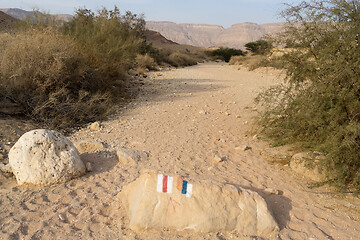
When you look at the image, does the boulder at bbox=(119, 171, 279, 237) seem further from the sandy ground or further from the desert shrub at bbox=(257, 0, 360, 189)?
the desert shrub at bbox=(257, 0, 360, 189)

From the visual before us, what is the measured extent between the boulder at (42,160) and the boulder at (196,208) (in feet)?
3.94

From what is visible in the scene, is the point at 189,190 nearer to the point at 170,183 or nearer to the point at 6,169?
the point at 170,183

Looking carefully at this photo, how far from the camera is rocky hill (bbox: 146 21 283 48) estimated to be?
4897 inches

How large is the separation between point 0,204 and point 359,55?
4713mm

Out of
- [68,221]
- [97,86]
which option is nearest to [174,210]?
[68,221]

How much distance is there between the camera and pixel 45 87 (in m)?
6.45

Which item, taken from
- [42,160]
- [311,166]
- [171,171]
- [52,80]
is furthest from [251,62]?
[42,160]

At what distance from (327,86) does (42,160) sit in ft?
13.1

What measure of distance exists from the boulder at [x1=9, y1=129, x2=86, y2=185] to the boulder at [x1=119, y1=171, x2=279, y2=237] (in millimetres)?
1200

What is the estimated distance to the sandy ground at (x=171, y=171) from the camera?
9.78ft

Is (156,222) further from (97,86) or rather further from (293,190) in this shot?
(97,86)

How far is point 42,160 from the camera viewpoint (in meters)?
3.74

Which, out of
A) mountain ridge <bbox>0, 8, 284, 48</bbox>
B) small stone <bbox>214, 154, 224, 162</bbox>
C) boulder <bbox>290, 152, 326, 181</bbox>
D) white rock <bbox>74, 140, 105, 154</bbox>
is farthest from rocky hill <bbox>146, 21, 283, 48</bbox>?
white rock <bbox>74, 140, 105, 154</bbox>

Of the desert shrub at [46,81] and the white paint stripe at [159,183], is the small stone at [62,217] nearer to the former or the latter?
the white paint stripe at [159,183]
